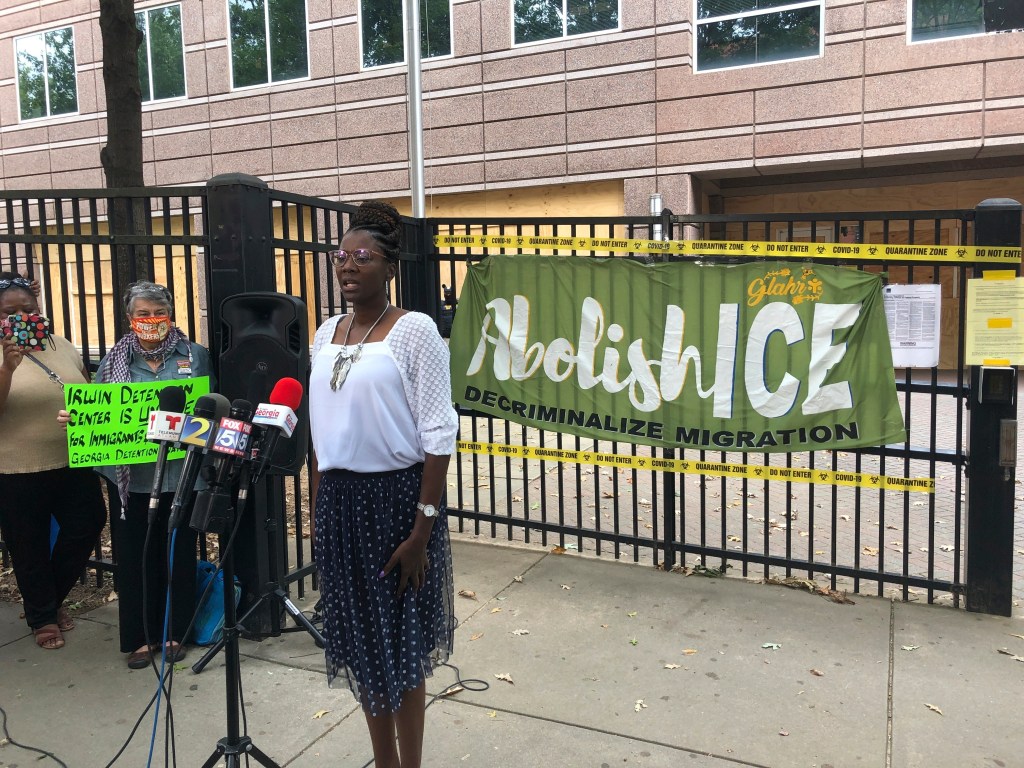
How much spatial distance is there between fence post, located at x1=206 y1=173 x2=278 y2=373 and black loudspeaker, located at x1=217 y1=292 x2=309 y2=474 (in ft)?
1.43

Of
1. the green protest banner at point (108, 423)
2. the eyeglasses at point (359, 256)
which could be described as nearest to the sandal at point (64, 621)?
the green protest banner at point (108, 423)

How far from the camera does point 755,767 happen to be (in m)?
3.20

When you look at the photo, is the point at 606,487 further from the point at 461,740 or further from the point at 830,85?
the point at 830,85

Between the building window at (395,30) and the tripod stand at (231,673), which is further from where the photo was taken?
the building window at (395,30)

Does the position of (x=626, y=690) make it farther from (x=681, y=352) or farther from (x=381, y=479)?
(x=681, y=352)

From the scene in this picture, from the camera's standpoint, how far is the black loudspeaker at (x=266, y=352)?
3508 mm

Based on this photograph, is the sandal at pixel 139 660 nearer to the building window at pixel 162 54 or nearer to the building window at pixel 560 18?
the building window at pixel 560 18

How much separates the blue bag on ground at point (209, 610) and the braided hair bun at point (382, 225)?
2.37 meters

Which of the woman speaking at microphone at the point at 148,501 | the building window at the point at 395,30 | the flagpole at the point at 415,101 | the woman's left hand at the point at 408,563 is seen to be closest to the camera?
the woman's left hand at the point at 408,563

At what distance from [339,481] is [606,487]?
5.14 meters

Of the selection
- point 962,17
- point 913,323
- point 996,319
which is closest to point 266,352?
point 913,323

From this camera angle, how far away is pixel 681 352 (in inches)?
195

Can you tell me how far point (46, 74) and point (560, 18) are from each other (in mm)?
12898

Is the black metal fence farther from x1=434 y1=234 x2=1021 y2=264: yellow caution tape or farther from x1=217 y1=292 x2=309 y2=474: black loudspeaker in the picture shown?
x1=217 y1=292 x2=309 y2=474: black loudspeaker
